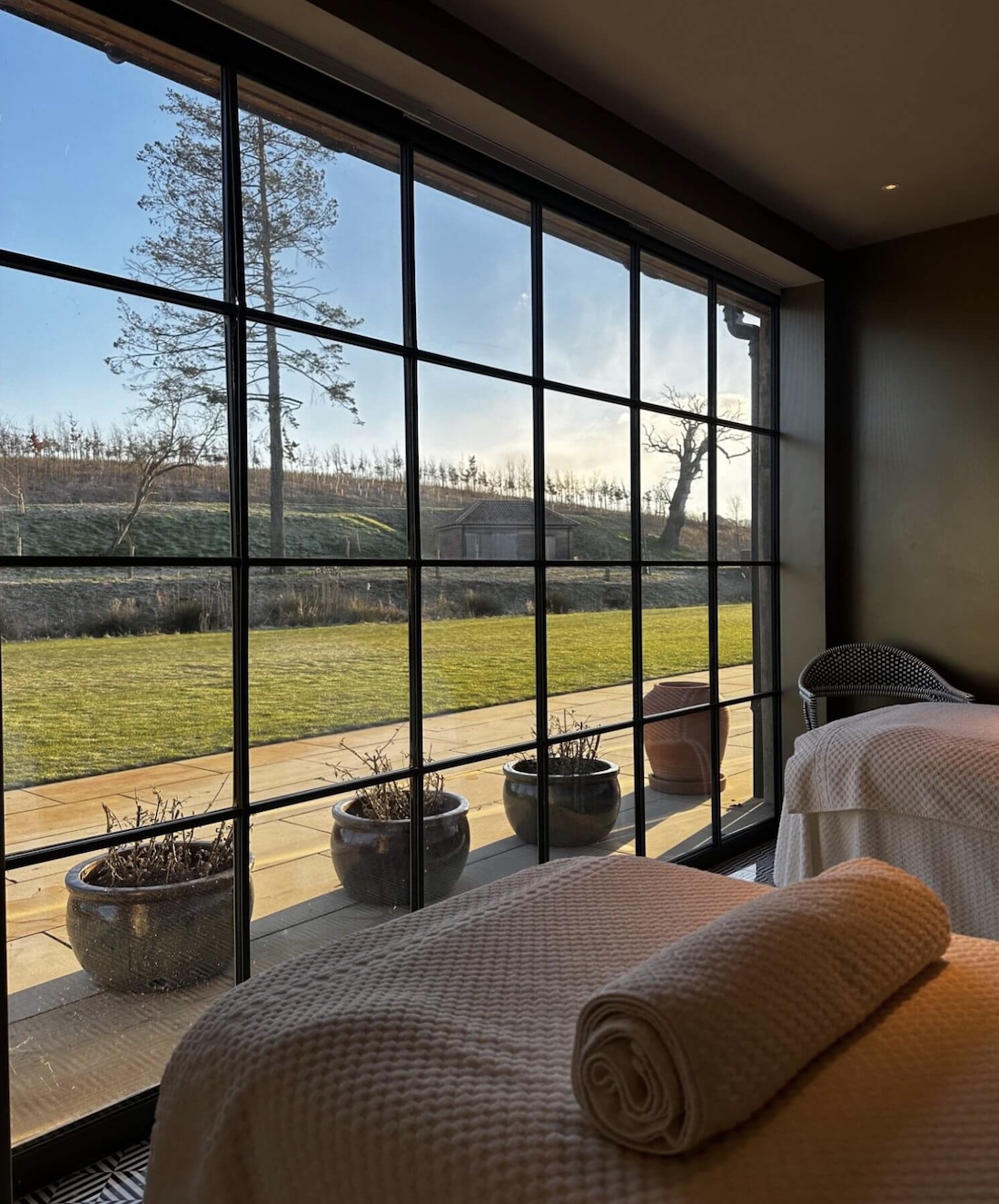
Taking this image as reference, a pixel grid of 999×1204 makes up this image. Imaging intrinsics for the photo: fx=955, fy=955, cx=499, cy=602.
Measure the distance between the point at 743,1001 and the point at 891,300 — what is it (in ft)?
12.1

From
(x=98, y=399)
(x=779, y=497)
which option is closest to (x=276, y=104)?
(x=98, y=399)

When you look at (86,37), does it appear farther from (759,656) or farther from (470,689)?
(759,656)

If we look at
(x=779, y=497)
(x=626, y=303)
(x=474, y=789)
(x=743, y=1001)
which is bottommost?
(x=474, y=789)

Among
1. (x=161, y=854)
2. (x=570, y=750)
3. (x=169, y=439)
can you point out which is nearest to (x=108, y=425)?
(x=169, y=439)

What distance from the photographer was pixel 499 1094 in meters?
0.95

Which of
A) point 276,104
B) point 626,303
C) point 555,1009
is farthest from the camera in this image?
point 626,303

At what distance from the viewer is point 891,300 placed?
3.96 meters

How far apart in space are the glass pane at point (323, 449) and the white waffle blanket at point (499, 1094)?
3.67 feet

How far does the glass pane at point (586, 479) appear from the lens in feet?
9.62

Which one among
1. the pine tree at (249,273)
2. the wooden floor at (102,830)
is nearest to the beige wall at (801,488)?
the wooden floor at (102,830)

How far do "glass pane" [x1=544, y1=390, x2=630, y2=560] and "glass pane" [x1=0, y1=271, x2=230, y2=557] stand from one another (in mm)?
1149

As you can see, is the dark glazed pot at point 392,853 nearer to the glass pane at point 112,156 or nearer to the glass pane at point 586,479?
the glass pane at point 586,479

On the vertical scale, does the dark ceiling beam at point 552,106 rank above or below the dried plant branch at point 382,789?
above

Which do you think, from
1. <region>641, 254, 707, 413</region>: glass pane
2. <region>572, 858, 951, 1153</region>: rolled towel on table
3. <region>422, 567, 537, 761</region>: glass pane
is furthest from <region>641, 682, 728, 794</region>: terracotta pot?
<region>572, 858, 951, 1153</region>: rolled towel on table
